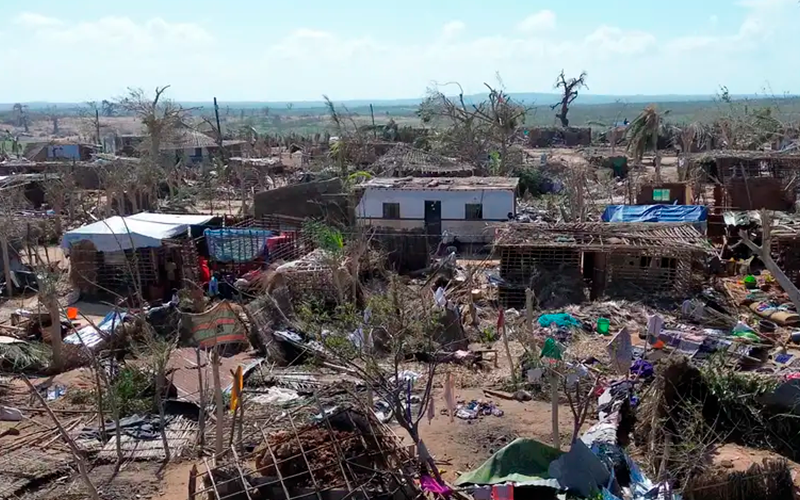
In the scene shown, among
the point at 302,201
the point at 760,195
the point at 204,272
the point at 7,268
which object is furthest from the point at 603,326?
the point at 7,268

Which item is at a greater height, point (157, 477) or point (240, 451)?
point (240, 451)

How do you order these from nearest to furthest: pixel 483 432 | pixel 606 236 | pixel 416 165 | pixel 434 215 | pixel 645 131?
pixel 483 432 < pixel 606 236 < pixel 434 215 < pixel 416 165 < pixel 645 131

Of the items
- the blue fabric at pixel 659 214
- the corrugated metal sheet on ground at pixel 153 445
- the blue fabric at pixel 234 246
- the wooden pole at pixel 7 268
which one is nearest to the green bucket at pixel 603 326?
the blue fabric at pixel 659 214

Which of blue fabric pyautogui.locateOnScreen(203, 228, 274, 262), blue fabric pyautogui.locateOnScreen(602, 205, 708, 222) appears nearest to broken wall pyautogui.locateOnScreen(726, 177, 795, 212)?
blue fabric pyautogui.locateOnScreen(602, 205, 708, 222)

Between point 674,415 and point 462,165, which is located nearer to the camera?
point 674,415

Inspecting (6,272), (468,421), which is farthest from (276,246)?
(468,421)

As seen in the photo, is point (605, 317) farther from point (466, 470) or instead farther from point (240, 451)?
point (240, 451)

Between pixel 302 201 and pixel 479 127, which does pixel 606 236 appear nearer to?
pixel 302 201
